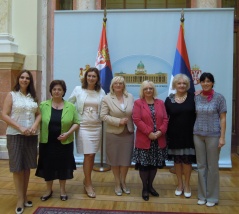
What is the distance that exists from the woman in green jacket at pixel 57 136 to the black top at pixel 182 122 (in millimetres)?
1104

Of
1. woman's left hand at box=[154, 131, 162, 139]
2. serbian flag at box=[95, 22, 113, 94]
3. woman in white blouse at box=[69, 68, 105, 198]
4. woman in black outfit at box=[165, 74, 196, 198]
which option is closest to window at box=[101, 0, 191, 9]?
serbian flag at box=[95, 22, 113, 94]

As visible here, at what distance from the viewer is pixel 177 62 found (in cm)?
486

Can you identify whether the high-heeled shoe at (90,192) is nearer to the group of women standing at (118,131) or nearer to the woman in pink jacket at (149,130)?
the group of women standing at (118,131)

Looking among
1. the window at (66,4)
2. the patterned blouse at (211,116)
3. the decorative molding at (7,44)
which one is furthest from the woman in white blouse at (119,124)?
the window at (66,4)

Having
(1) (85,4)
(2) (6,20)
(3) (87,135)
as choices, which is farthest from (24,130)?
(1) (85,4)

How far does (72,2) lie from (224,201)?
16.5 ft

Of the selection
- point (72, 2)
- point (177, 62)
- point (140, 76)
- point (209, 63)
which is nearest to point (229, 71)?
point (209, 63)

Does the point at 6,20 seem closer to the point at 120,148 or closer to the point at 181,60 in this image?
the point at 181,60

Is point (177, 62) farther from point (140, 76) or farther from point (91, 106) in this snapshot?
point (91, 106)

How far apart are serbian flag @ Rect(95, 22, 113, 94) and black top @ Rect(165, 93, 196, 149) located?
1530 millimetres

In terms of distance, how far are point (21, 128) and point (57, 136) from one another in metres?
0.45

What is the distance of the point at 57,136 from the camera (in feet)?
11.5

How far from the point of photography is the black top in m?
3.61

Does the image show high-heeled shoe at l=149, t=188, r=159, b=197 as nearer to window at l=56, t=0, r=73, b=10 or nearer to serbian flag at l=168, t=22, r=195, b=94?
serbian flag at l=168, t=22, r=195, b=94
